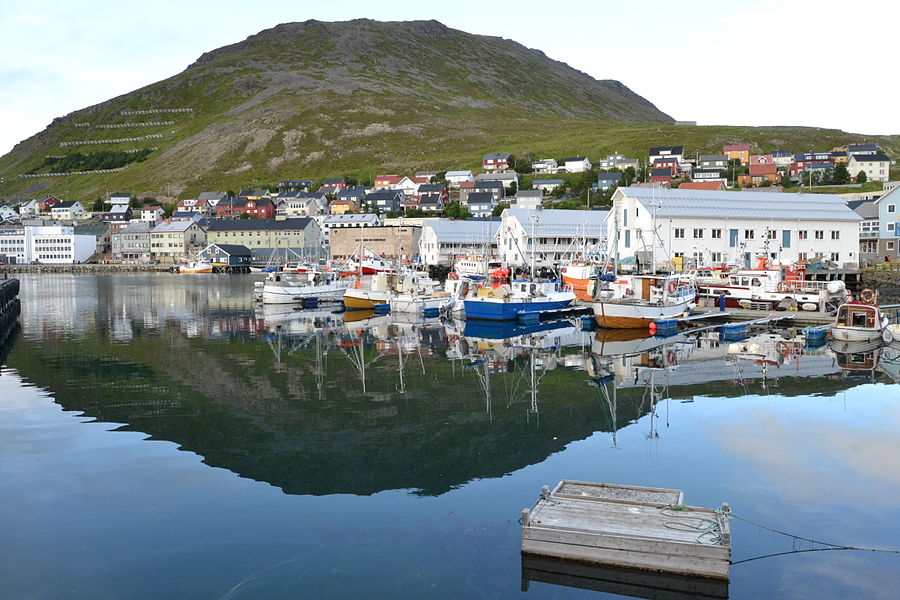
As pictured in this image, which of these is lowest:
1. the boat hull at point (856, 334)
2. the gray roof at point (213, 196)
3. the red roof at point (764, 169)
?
the boat hull at point (856, 334)

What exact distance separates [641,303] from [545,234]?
41.2 m

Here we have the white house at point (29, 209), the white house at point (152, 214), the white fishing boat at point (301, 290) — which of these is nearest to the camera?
the white fishing boat at point (301, 290)

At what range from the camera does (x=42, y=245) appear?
140 m

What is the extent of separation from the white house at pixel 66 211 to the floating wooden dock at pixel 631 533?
189334 millimetres

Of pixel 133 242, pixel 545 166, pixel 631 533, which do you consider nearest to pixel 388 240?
pixel 133 242

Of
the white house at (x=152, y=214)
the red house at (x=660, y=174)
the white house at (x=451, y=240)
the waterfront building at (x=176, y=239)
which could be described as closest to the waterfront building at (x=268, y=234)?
the waterfront building at (x=176, y=239)

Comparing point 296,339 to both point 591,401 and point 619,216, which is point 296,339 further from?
point 619,216

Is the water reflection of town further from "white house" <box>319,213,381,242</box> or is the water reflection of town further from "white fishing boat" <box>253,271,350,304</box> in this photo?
"white house" <box>319,213,381,242</box>

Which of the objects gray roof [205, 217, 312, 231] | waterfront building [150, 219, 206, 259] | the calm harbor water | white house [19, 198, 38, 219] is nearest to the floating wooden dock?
the calm harbor water

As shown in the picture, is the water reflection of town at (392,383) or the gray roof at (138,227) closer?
the water reflection of town at (392,383)

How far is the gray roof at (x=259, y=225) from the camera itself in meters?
130

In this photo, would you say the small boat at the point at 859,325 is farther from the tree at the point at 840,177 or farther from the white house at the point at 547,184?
the white house at the point at 547,184

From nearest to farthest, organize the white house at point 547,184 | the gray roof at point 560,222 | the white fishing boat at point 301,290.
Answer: the white fishing boat at point 301,290, the gray roof at point 560,222, the white house at point 547,184

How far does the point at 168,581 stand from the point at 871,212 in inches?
2969
